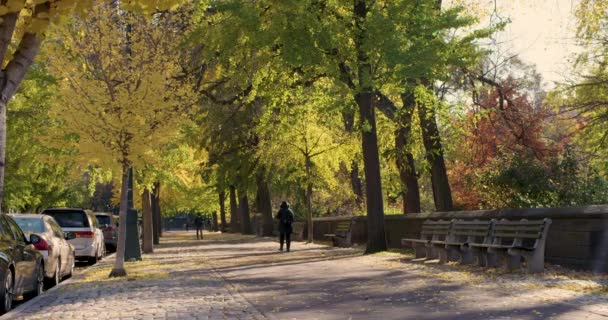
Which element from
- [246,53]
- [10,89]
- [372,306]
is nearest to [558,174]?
[246,53]

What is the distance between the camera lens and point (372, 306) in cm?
1063

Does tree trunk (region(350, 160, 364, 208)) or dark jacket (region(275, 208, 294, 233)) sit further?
tree trunk (region(350, 160, 364, 208))

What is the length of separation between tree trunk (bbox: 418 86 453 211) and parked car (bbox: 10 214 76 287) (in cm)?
1241

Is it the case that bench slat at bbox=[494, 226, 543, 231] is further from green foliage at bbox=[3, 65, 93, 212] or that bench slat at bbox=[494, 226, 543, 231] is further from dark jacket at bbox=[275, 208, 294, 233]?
dark jacket at bbox=[275, 208, 294, 233]

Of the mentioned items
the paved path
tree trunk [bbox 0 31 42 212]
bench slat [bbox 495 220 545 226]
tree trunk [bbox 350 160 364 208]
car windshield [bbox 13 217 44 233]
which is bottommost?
the paved path

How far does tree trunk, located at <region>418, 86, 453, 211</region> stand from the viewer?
26656 millimetres

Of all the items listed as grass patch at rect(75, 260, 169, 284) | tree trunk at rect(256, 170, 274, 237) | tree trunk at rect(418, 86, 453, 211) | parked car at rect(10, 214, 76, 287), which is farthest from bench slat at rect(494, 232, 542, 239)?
tree trunk at rect(256, 170, 274, 237)

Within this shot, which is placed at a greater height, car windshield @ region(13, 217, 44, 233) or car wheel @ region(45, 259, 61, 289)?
car windshield @ region(13, 217, 44, 233)

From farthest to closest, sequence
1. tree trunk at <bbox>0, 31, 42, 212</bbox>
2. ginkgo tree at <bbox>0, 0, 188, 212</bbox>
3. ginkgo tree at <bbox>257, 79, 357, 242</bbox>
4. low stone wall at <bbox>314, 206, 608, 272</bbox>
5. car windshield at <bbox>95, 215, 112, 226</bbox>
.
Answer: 1. car windshield at <bbox>95, 215, 112, 226</bbox>
2. ginkgo tree at <bbox>257, 79, 357, 242</bbox>
3. low stone wall at <bbox>314, 206, 608, 272</bbox>
4. tree trunk at <bbox>0, 31, 42, 212</bbox>
5. ginkgo tree at <bbox>0, 0, 188, 212</bbox>

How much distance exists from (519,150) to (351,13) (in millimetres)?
6455

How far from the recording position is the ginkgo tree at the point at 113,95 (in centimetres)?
1736

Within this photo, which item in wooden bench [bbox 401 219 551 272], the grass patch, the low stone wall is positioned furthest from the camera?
the grass patch

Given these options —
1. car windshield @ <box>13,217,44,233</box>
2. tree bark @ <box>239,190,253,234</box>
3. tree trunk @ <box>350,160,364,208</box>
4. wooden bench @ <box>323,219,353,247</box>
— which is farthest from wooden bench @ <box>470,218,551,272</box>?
tree bark @ <box>239,190,253,234</box>

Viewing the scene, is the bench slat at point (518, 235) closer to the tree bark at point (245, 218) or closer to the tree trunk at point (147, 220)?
the tree trunk at point (147, 220)
